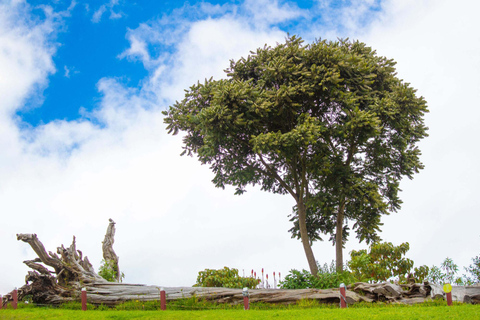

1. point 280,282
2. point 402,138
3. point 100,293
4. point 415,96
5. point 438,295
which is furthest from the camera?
point 402,138

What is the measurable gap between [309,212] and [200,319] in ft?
47.5

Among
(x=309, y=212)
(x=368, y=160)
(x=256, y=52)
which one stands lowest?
(x=309, y=212)

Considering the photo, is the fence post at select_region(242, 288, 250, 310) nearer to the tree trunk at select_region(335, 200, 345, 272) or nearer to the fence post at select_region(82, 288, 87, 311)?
the fence post at select_region(82, 288, 87, 311)

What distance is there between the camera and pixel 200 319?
14.3 m

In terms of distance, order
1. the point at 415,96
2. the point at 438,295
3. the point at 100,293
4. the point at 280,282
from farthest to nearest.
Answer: the point at 415,96 < the point at 280,282 < the point at 100,293 < the point at 438,295

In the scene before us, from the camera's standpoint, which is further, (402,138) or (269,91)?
(402,138)

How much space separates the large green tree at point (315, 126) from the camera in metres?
21.3

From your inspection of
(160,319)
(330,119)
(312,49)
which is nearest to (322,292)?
(160,319)

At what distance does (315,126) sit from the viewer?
67.6 ft

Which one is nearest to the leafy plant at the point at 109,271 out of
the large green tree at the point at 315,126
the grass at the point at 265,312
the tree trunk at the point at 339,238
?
the grass at the point at 265,312

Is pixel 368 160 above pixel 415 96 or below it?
below

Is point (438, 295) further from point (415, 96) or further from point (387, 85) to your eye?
point (387, 85)

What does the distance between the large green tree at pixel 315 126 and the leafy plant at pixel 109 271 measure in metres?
8.46

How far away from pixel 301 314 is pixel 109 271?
13385 mm
